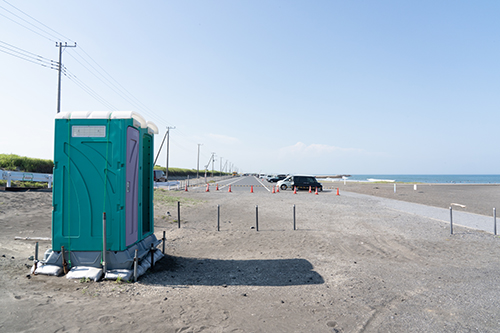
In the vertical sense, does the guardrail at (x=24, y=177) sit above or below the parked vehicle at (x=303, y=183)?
above

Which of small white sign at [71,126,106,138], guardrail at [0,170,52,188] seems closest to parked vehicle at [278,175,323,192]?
guardrail at [0,170,52,188]

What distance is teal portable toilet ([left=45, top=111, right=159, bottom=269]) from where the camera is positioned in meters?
5.66

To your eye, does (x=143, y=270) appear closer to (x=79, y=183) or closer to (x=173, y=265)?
(x=173, y=265)

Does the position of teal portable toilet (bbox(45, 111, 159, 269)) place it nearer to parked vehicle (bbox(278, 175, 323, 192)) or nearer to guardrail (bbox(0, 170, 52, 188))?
guardrail (bbox(0, 170, 52, 188))

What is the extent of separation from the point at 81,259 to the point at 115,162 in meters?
1.92

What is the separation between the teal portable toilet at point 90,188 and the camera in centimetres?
566

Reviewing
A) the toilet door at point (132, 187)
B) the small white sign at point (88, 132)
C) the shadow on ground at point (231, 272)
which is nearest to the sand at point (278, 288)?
the shadow on ground at point (231, 272)

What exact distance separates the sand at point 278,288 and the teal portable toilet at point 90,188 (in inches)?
22.4

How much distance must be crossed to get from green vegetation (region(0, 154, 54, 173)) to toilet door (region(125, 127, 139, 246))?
3226 cm

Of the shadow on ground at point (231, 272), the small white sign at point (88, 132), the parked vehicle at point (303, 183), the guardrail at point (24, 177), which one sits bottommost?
the shadow on ground at point (231, 272)

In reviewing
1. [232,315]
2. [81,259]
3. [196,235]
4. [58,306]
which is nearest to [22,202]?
[196,235]

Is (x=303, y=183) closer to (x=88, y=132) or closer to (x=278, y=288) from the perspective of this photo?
(x=278, y=288)

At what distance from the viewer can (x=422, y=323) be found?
4164mm

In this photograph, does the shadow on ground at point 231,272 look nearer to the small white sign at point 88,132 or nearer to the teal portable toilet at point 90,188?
the teal portable toilet at point 90,188
